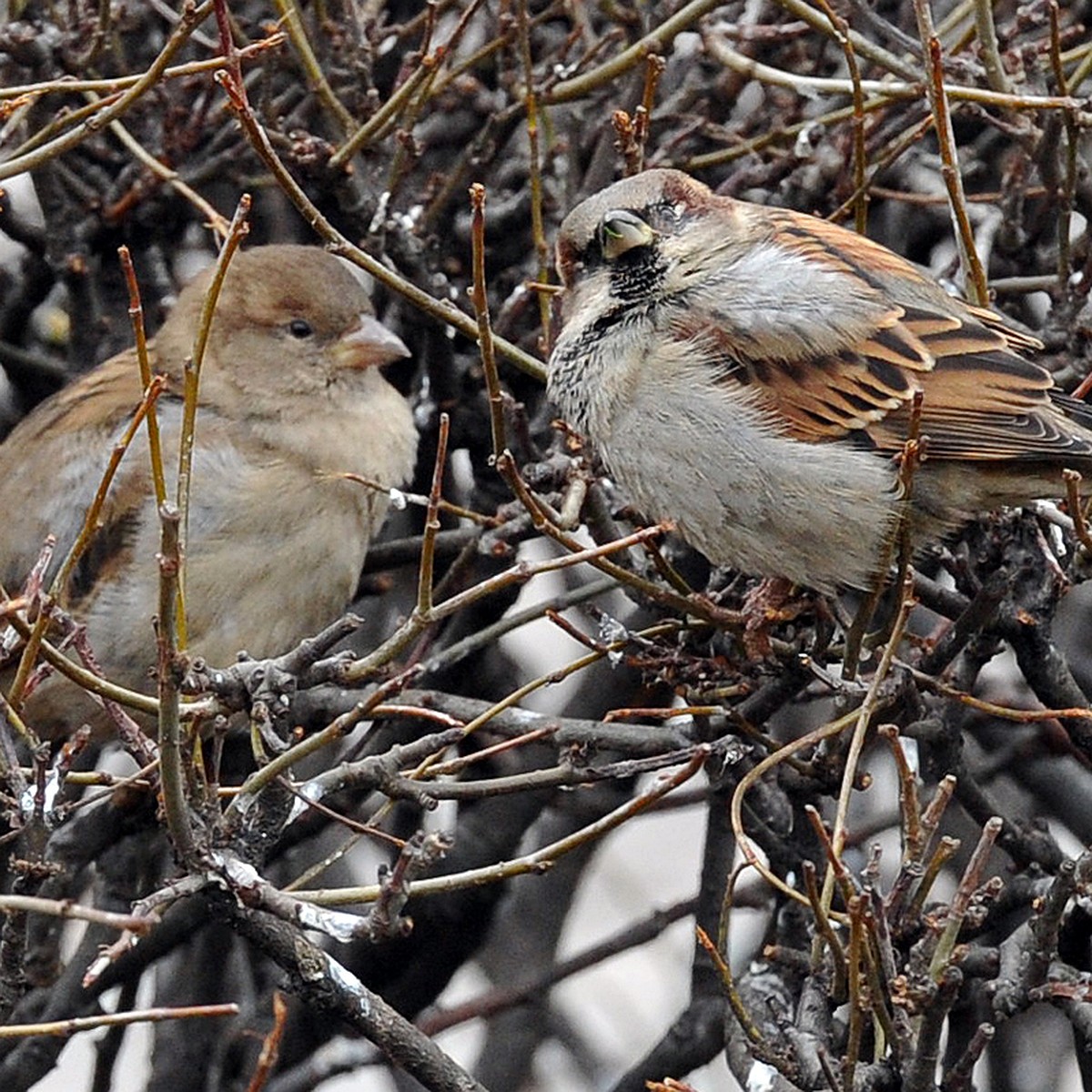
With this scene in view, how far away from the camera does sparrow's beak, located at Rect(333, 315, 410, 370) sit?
4887 millimetres

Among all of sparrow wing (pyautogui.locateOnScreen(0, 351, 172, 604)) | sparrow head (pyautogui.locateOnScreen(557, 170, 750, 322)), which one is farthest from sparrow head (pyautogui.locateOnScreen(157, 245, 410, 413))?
sparrow head (pyautogui.locateOnScreen(557, 170, 750, 322))

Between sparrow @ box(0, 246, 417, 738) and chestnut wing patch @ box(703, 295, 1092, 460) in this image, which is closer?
chestnut wing patch @ box(703, 295, 1092, 460)

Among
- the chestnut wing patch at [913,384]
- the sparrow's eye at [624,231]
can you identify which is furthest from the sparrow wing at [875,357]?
the sparrow's eye at [624,231]

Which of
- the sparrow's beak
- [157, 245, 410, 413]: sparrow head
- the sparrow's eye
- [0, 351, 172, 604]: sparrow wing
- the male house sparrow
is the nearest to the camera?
→ the male house sparrow

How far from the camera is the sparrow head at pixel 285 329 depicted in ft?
16.4

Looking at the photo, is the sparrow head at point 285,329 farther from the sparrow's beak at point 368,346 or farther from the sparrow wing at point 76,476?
the sparrow wing at point 76,476

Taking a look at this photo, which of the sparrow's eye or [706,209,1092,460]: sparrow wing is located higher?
the sparrow's eye

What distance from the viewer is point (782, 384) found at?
157 inches

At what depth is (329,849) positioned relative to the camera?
5.48 meters

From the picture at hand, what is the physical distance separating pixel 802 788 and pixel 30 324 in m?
2.83

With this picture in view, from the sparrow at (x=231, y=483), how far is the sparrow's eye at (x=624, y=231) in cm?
95

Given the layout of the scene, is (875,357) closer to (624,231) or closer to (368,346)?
(624,231)

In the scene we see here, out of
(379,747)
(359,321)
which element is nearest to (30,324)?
(359,321)

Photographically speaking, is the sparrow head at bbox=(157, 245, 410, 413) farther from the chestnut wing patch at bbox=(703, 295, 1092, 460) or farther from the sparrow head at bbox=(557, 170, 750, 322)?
the chestnut wing patch at bbox=(703, 295, 1092, 460)
